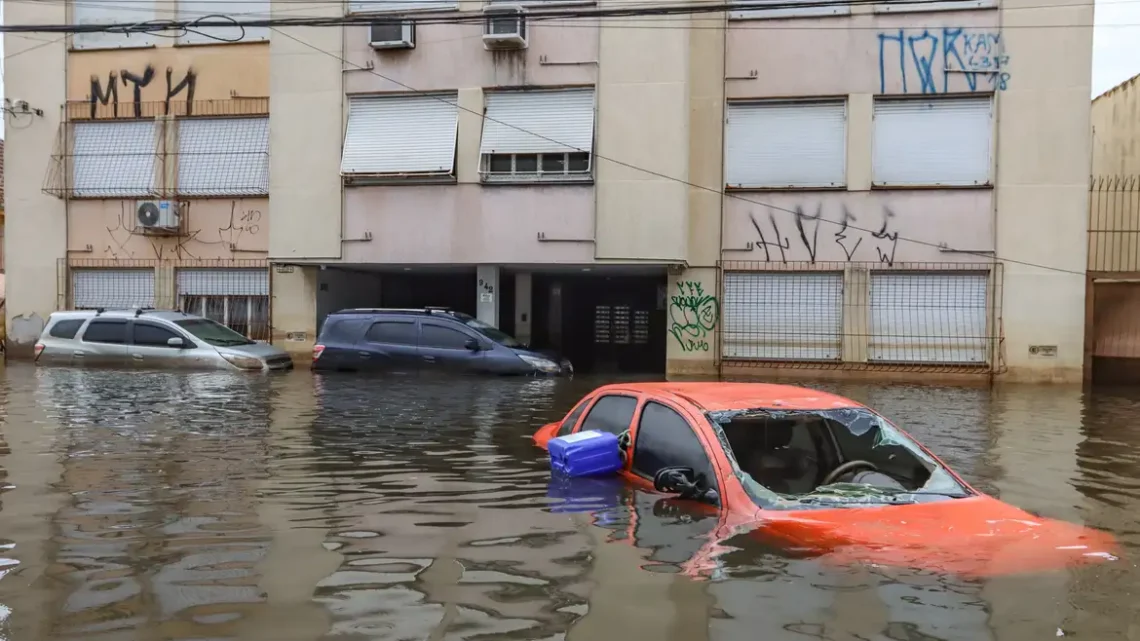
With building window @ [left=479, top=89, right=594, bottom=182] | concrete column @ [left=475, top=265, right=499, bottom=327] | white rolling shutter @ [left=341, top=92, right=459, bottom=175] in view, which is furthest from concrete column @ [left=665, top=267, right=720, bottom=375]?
white rolling shutter @ [left=341, top=92, right=459, bottom=175]

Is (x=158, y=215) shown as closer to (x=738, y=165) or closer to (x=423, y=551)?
(x=738, y=165)

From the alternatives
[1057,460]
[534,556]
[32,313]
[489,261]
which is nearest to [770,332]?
[489,261]

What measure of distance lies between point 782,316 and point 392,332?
24.3 ft

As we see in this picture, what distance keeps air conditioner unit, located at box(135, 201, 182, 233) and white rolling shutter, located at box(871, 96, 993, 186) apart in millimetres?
14231

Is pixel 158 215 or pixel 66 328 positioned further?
pixel 158 215

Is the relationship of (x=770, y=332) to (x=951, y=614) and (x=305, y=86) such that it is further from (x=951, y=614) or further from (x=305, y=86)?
(x=951, y=614)

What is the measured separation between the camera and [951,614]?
13.2 ft

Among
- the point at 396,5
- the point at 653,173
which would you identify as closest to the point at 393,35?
the point at 396,5

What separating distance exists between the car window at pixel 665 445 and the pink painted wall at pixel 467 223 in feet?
37.5

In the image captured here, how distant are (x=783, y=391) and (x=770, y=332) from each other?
12.1 m

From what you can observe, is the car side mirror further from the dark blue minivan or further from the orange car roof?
the dark blue minivan

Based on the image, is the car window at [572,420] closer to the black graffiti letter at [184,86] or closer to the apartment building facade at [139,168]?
the apartment building facade at [139,168]

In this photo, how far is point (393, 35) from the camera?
1775 cm

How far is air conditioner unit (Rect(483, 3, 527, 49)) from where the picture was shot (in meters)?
17.1
